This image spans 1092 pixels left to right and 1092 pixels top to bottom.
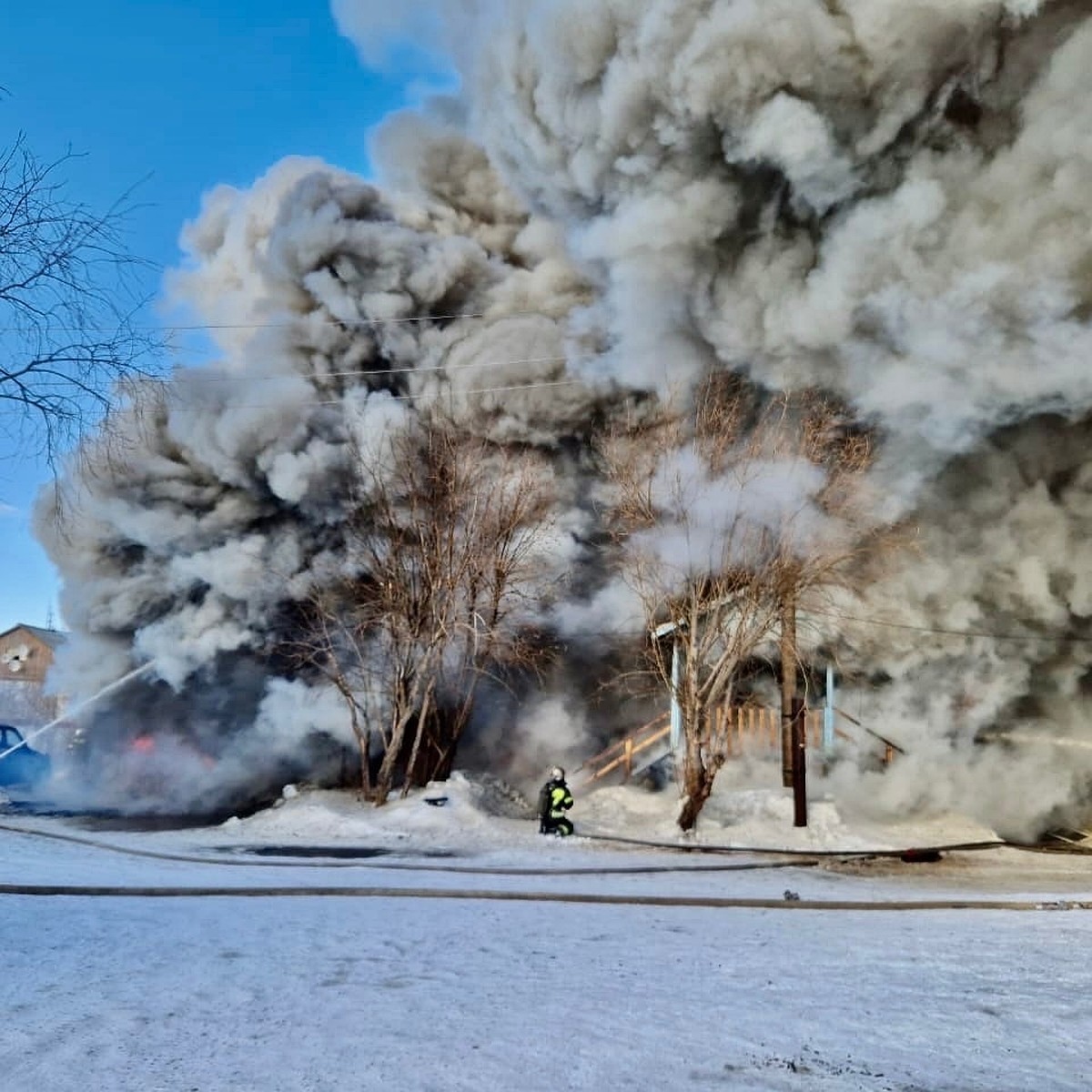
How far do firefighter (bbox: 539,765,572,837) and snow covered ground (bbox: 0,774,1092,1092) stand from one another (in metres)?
4.27

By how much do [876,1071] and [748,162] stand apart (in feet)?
50.4

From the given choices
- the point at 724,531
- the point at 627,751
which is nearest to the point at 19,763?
the point at 627,751

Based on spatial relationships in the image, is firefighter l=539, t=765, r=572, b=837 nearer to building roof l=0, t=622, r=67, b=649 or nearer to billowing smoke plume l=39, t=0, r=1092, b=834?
billowing smoke plume l=39, t=0, r=1092, b=834

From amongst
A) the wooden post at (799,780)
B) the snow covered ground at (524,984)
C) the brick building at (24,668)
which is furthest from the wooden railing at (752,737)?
the brick building at (24,668)

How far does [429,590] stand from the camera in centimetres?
1755

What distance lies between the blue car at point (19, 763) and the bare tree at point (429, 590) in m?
7.45

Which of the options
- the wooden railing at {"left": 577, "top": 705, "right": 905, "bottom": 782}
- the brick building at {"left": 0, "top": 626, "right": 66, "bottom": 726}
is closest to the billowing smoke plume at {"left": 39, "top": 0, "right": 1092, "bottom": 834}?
the wooden railing at {"left": 577, "top": 705, "right": 905, "bottom": 782}

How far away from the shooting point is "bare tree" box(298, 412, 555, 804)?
689 inches

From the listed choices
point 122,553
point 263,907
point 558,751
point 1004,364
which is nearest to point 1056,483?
point 1004,364

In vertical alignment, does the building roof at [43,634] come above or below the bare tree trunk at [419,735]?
above

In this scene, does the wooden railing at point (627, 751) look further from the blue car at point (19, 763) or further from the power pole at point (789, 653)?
the blue car at point (19, 763)

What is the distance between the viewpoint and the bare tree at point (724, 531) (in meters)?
15.1

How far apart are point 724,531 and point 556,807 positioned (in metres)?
4.80

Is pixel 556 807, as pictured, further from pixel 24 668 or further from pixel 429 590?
pixel 24 668
